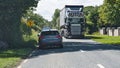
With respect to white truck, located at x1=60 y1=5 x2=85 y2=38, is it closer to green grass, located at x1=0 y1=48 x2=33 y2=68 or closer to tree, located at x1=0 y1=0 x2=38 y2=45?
tree, located at x1=0 y1=0 x2=38 y2=45

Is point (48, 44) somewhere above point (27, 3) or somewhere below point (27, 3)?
below

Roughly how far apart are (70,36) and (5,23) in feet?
91.4

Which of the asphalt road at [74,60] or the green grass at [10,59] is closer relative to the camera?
the asphalt road at [74,60]

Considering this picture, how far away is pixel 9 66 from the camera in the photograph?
19391 millimetres

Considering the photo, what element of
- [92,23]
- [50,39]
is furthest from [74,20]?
[92,23]

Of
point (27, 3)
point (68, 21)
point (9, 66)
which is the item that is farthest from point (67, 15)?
point (9, 66)

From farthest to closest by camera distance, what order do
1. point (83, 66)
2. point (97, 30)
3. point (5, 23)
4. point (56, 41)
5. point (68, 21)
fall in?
point (97, 30) < point (68, 21) < point (5, 23) < point (56, 41) < point (83, 66)

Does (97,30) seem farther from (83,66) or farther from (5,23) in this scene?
(83,66)

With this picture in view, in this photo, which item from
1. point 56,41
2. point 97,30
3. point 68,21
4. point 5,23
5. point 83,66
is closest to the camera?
point 83,66

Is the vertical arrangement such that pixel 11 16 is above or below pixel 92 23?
above

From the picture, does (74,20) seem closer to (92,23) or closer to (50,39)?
(50,39)

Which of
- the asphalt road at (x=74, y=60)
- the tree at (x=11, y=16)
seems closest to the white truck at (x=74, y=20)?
the tree at (x=11, y=16)

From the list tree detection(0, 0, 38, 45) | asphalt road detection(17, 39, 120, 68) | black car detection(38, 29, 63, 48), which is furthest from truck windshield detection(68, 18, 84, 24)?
asphalt road detection(17, 39, 120, 68)

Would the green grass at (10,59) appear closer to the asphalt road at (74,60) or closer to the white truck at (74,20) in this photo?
the asphalt road at (74,60)
